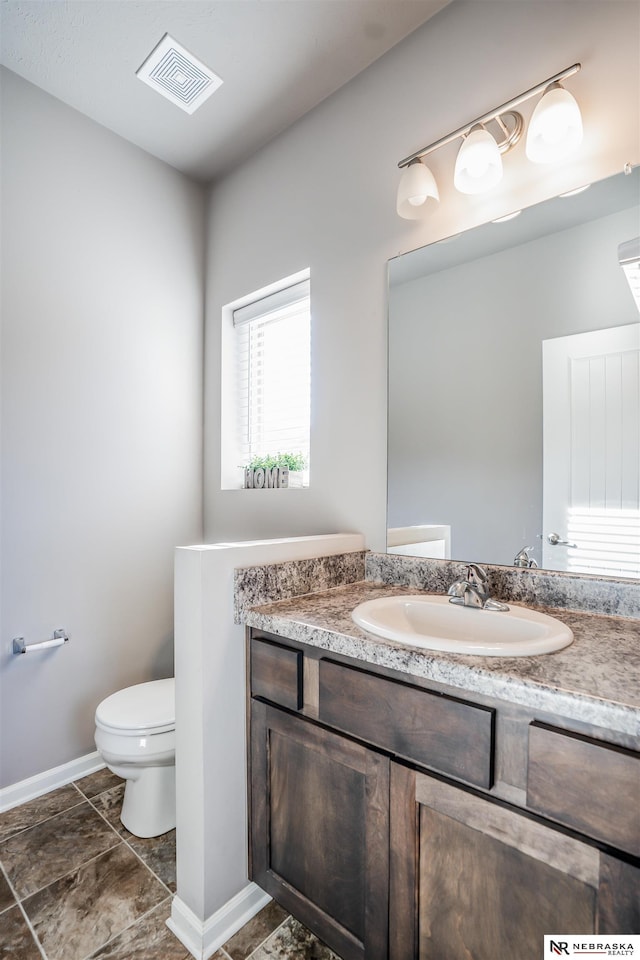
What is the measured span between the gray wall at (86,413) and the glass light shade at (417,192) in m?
1.30

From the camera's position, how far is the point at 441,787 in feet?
2.90

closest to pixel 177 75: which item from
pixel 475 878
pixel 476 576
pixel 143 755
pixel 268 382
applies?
pixel 268 382

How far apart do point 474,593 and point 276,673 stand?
1.80 feet

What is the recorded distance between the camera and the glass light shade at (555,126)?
1190 mm

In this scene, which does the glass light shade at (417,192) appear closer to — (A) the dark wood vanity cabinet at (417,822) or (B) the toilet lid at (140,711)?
(A) the dark wood vanity cabinet at (417,822)

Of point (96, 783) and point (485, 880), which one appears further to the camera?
point (96, 783)

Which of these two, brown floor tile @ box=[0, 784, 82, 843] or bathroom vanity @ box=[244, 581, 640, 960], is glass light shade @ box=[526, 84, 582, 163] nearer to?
bathroom vanity @ box=[244, 581, 640, 960]

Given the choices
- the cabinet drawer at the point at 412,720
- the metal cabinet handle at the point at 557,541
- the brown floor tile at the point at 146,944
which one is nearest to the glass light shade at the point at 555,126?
the metal cabinet handle at the point at 557,541

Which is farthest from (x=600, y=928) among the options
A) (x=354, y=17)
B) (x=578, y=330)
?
(x=354, y=17)

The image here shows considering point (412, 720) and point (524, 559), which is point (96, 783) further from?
point (524, 559)

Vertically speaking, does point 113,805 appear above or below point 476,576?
below

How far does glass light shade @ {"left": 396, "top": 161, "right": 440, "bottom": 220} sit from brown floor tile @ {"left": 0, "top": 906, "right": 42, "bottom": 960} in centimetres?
231

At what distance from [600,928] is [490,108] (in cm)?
193

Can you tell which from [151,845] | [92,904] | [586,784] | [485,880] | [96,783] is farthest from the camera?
[96,783]
